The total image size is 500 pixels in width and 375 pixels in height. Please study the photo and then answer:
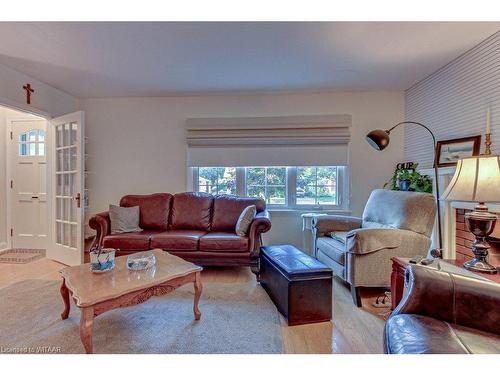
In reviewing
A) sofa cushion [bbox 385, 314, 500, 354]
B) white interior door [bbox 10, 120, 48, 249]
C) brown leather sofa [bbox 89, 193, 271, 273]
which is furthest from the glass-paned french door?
sofa cushion [bbox 385, 314, 500, 354]

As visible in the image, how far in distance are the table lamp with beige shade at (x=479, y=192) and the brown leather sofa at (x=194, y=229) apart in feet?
5.57

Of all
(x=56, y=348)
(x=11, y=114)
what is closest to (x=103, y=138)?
(x=11, y=114)

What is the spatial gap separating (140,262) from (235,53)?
2043mm

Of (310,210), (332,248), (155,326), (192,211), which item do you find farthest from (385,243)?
(192,211)

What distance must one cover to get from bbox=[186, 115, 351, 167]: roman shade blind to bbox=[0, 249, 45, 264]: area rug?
8.29ft

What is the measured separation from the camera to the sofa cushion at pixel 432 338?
103 centimetres

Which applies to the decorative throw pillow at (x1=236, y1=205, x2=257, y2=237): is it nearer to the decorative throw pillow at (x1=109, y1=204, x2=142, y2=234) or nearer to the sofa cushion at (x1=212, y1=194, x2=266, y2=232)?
the sofa cushion at (x1=212, y1=194, x2=266, y2=232)

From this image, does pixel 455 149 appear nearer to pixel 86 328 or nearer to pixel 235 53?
pixel 235 53

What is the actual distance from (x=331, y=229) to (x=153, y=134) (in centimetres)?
286

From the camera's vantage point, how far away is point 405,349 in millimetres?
1050

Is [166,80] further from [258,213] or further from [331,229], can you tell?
[331,229]

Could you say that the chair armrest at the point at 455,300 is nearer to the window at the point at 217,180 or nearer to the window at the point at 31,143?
the window at the point at 217,180

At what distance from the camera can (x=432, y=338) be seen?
1071 mm
